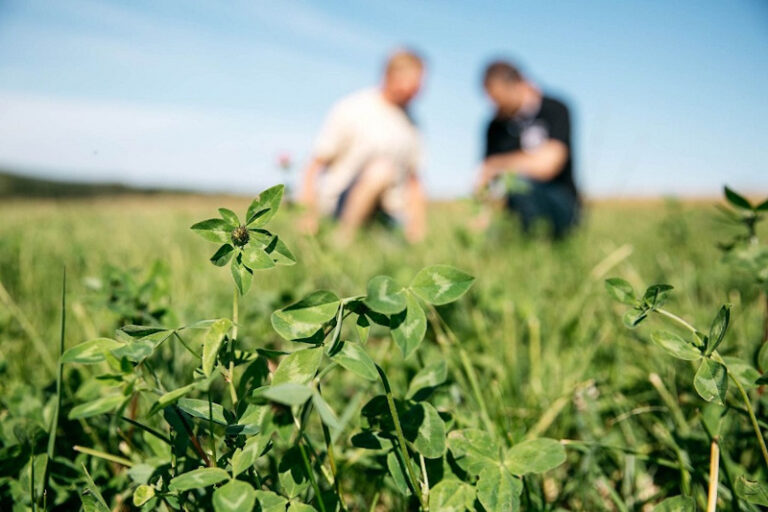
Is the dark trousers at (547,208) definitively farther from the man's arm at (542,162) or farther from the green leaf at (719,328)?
the green leaf at (719,328)

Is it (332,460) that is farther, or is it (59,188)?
(59,188)

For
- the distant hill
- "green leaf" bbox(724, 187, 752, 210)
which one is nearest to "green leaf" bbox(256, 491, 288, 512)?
"green leaf" bbox(724, 187, 752, 210)

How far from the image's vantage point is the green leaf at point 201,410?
623mm

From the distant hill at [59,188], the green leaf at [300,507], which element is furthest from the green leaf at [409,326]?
the distant hill at [59,188]

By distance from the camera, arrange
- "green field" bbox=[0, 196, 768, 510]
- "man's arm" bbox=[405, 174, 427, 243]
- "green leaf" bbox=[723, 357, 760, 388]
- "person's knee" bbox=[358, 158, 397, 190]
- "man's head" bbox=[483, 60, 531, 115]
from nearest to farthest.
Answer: "green leaf" bbox=[723, 357, 760, 388] < "green field" bbox=[0, 196, 768, 510] < "man's head" bbox=[483, 60, 531, 115] < "person's knee" bbox=[358, 158, 397, 190] < "man's arm" bbox=[405, 174, 427, 243]

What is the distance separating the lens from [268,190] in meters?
0.69

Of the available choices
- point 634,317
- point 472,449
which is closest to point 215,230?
point 472,449

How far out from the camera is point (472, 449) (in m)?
0.74

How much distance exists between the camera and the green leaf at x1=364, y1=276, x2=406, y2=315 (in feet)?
2.06

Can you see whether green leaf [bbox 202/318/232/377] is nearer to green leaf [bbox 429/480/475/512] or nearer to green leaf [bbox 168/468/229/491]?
green leaf [bbox 168/468/229/491]

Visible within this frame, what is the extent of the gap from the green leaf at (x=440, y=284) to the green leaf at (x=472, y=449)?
0.21 m

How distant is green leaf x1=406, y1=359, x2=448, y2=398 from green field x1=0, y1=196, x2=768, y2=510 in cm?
9

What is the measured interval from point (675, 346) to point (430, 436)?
0.36 metres

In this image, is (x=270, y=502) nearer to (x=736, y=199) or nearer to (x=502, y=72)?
(x=736, y=199)
